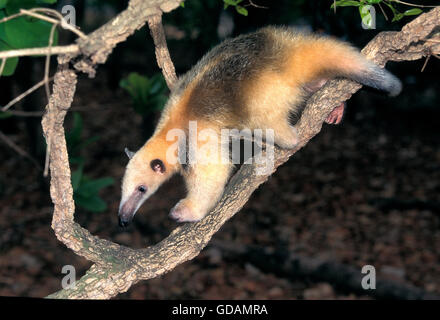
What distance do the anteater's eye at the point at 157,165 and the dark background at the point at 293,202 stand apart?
236cm

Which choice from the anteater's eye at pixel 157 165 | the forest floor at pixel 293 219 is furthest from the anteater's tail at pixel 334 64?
the forest floor at pixel 293 219

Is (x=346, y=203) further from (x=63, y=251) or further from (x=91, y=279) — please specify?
(x=91, y=279)

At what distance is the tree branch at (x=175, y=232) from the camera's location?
243cm

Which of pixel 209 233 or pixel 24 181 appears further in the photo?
pixel 24 181

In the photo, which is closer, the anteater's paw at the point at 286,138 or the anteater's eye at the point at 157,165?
the anteater's paw at the point at 286,138

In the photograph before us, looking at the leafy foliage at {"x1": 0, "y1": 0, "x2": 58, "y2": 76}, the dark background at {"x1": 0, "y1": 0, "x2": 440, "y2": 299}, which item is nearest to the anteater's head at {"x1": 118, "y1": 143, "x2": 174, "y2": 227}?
the leafy foliage at {"x1": 0, "y1": 0, "x2": 58, "y2": 76}

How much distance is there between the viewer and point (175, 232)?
10.9 feet

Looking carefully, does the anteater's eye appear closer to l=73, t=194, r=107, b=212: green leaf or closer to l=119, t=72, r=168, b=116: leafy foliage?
l=73, t=194, r=107, b=212: green leaf

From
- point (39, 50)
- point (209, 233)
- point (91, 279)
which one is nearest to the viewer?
point (39, 50)

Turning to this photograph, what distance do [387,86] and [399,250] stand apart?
473 centimetres

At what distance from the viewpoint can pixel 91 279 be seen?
2912 millimetres

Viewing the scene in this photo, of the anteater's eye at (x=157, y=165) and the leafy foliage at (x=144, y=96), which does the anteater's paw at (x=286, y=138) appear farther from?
the leafy foliage at (x=144, y=96)

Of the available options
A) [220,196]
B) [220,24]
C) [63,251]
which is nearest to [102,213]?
[63,251]

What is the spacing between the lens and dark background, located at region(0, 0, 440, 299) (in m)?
6.52
